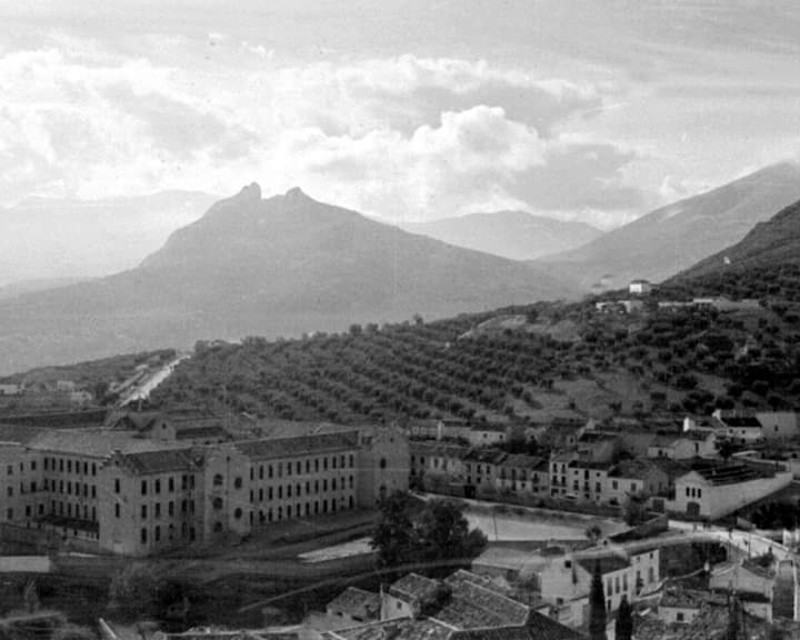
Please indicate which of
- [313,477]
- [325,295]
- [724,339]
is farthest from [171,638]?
[325,295]

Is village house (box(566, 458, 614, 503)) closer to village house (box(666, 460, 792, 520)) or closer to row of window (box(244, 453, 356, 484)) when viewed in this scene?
village house (box(666, 460, 792, 520))

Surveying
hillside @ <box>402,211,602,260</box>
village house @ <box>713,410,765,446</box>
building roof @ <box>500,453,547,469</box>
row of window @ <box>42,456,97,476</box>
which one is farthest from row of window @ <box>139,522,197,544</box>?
hillside @ <box>402,211,602,260</box>

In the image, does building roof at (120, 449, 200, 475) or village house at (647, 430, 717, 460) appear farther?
village house at (647, 430, 717, 460)

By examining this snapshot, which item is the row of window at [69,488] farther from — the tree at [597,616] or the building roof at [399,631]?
the tree at [597,616]

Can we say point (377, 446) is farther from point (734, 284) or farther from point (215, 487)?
point (734, 284)

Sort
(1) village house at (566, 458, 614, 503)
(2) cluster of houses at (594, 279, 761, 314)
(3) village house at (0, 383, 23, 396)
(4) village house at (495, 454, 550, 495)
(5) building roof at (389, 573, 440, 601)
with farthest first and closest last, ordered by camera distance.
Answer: (3) village house at (0, 383, 23, 396) < (2) cluster of houses at (594, 279, 761, 314) < (4) village house at (495, 454, 550, 495) < (1) village house at (566, 458, 614, 503) < (5) building roof at (389, 573, 440, 601)
